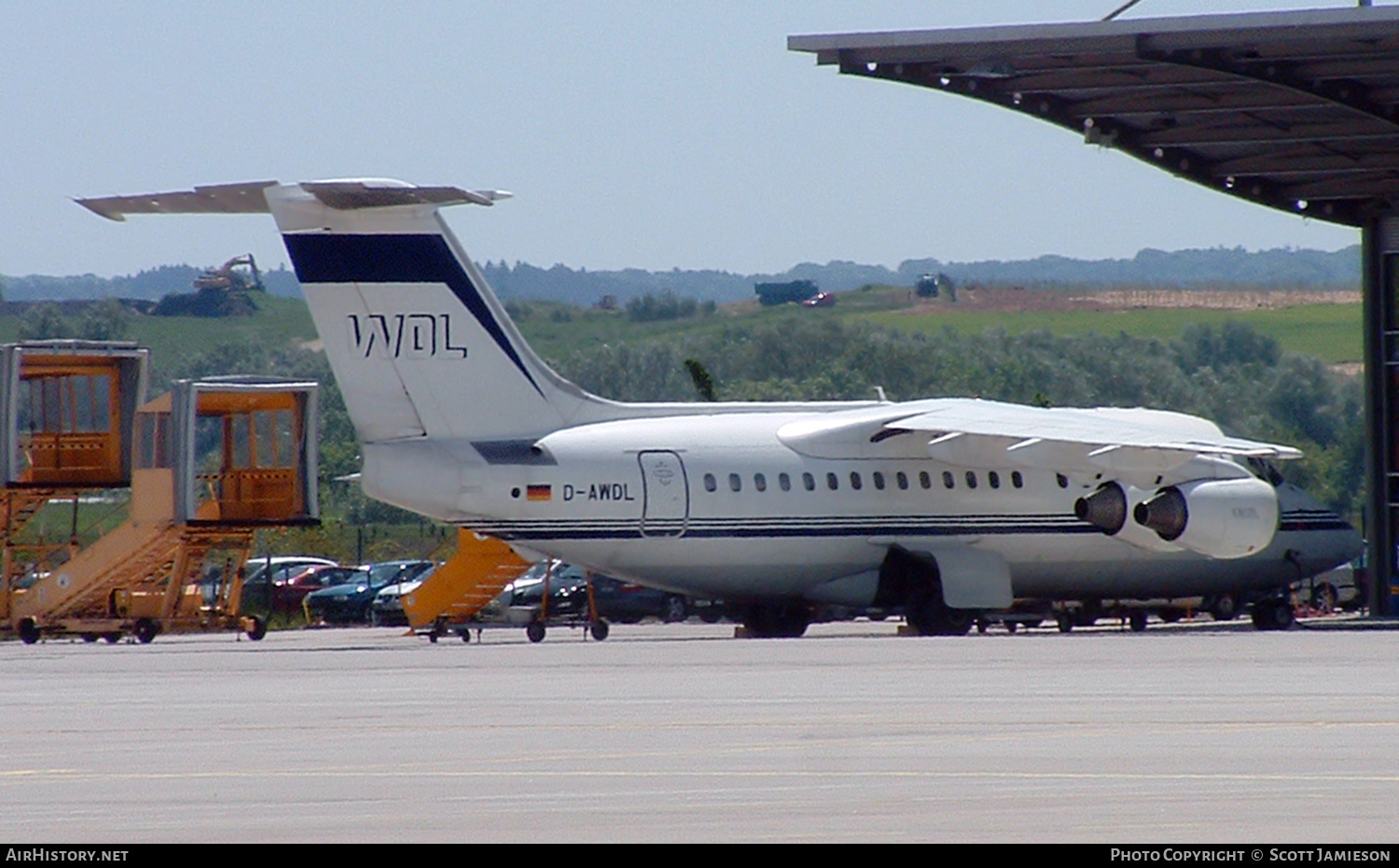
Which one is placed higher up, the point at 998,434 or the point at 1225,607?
the point at 998,434

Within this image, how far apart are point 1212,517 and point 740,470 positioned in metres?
6.13

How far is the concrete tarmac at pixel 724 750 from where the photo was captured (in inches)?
387

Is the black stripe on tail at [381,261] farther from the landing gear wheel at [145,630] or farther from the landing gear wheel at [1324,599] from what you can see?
the landing gear wheel at [1324,599]

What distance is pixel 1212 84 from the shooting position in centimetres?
3288

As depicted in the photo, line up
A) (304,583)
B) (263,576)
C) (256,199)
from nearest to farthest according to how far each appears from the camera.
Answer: (256,199) → (304,583) → (263,576)

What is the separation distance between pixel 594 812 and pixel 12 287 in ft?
620

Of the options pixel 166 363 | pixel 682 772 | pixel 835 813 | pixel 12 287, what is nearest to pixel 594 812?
pixel 835 813

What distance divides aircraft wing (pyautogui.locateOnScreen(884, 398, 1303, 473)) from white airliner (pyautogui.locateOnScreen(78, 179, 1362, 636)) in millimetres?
41

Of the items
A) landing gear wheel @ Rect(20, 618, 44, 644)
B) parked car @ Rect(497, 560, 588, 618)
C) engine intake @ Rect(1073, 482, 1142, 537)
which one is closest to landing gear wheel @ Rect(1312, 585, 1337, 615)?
engine intake @ Rect(1073, 482, 1142, 537)

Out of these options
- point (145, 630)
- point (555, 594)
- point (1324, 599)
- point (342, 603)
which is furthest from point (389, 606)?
point (1324, 599)

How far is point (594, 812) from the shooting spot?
10258 mm

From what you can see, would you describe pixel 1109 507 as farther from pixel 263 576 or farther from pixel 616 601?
pixel 263 576

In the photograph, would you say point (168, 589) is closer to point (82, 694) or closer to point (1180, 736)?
point (82, 694)

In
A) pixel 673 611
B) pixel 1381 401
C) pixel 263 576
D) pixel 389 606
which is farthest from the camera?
pixel 263 576
